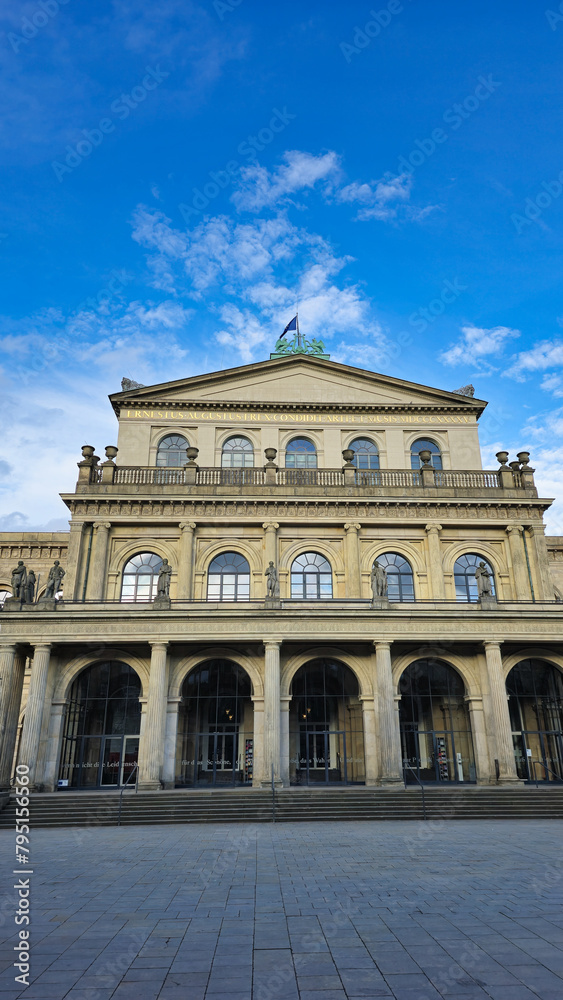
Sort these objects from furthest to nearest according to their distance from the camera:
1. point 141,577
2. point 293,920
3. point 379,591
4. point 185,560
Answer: point 141,577 < point 185,560 < point 379,591 < point 293,920

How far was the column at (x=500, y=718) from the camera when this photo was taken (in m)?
24.9

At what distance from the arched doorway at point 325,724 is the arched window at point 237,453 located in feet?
43.7

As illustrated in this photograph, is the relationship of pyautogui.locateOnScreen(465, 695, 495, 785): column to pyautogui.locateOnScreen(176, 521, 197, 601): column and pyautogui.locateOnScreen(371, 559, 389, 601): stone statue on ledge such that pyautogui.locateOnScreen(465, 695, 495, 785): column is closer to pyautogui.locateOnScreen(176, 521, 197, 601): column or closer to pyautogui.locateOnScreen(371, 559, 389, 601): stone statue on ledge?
pyautogui.locateOnScreen(371, 559, 389, 601): stone statue on ledge

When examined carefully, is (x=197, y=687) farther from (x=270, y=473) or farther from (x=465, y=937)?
(x=465, y=937)

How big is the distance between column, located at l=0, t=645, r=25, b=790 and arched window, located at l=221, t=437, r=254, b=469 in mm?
15793

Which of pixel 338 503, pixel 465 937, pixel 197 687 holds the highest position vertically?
pixel 338 503

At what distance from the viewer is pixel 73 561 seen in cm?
3198

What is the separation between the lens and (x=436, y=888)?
37.9 ft

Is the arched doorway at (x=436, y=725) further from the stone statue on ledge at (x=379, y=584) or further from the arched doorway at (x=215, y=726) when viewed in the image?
the arched doorway at (x=215, y=726)

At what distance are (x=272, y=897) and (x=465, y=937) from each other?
3.54 meters

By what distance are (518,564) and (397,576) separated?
598cm

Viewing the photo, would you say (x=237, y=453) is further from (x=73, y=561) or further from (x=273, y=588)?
(x=273, y=588)

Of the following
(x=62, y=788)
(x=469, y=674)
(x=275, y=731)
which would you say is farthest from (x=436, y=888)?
(x=62, y=788)

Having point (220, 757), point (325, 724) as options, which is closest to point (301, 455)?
point (325, 724)
